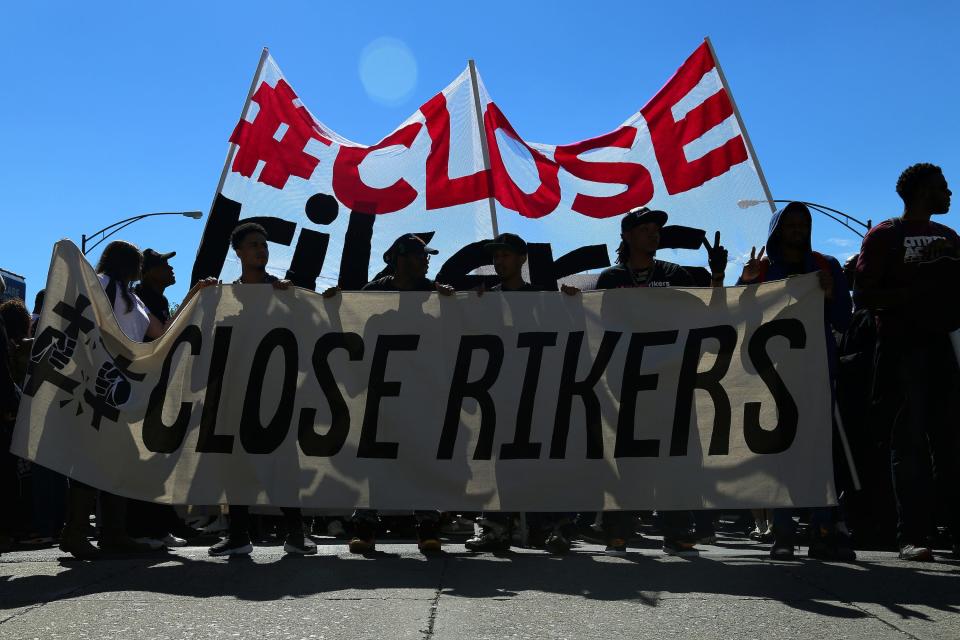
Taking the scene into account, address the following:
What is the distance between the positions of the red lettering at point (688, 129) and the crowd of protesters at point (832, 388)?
7.52ft

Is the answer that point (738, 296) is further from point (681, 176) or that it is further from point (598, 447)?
point (681, 176)

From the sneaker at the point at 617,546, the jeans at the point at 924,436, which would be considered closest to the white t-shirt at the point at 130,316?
the sneaker at the point at 617,546

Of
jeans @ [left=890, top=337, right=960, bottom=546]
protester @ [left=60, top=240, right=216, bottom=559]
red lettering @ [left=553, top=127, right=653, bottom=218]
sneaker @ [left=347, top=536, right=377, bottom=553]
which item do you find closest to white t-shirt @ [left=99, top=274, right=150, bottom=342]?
protester @ [left=60, top=240, right=216, bottom=559]

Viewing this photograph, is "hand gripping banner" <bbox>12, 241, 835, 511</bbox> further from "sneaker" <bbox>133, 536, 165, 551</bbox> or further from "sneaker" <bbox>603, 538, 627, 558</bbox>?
"sneaker" <bbox>133, 536, 165, 551</bbox>

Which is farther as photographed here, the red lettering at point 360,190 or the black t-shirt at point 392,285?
the red lettering at point 360,190

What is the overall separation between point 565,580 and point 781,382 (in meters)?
1.98

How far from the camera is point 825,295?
233 inches

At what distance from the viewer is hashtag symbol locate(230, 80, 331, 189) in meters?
9.55

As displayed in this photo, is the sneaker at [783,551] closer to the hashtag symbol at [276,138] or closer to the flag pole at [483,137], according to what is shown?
the flag pole at [483,137]

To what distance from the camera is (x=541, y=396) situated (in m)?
6.00

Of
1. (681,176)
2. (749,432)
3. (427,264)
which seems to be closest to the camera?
(749,432)

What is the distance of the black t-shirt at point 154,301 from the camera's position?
7.17 meters

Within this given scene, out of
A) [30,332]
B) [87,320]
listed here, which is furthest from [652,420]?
[30,332]

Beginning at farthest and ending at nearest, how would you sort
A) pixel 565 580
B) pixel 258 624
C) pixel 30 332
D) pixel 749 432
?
1. pixel 30 332
2. pixel 749 432
3. pixel 565 580
4. pixel 258 624
